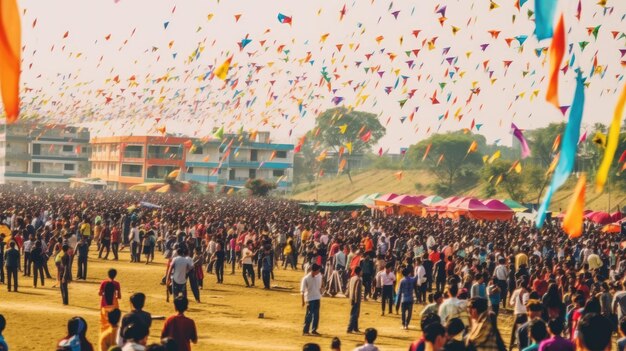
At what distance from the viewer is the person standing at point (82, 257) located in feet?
74.8

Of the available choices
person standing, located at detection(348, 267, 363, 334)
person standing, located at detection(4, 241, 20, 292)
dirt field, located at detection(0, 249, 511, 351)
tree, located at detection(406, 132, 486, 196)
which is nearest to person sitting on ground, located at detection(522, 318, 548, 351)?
dirt field, located at detection(0, 249, 511, 351)

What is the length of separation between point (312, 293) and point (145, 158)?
89681 mm

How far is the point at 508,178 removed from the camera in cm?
7925

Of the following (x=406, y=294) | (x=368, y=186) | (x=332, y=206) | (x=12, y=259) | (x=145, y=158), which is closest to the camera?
(x=406, y=294)

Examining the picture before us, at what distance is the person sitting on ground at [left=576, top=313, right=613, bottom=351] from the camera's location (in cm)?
673

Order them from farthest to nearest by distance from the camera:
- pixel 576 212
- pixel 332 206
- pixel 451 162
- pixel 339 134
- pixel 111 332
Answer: pixel 339 134 → pixel 451 162 → pixel 332 206 → pixel 111 332 → pixel 576 212

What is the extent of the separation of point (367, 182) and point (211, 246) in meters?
95.9

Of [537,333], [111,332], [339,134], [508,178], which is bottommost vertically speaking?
[111,332]

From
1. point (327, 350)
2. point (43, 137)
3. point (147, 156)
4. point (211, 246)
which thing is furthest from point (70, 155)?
point (327, 350)

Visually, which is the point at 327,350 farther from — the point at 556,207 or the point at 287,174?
the point at 287,174

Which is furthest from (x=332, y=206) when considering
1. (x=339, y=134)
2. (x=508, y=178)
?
(x=339, y=134)

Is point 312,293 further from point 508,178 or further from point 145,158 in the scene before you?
point 145,158

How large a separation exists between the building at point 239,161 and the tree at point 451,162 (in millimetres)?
18612

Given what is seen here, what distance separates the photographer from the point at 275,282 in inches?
997
